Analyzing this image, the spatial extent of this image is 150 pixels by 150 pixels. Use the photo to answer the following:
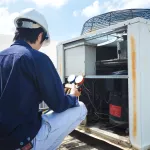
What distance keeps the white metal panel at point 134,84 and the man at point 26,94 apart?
0.85 meters

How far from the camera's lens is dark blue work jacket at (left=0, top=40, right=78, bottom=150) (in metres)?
1.29

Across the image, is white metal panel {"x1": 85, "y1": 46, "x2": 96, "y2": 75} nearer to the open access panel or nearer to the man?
the open access panel

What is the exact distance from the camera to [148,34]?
2150 millimetres

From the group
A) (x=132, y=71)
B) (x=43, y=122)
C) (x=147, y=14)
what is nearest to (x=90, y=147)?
(x=132, y=71)

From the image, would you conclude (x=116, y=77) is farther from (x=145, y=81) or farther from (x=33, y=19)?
(x=33, y=19)

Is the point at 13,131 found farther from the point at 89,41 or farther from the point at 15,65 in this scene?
the point at 89,41

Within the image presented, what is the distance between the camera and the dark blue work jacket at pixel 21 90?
129 centimetres

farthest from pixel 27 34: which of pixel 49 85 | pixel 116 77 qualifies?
pixel 116 77

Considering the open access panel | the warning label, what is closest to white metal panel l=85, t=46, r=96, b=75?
the open access panel

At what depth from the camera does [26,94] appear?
1310 mm

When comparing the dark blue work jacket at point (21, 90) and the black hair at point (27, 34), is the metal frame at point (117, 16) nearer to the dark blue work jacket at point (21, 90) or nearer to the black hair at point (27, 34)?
the black hair at point (27, 34)

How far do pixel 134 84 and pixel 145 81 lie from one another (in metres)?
0.12

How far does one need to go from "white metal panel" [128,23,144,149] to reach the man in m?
0.85

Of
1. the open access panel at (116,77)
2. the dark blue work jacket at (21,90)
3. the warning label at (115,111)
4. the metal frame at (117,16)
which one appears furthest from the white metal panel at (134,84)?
the dark blue work jacket at (21,90)
